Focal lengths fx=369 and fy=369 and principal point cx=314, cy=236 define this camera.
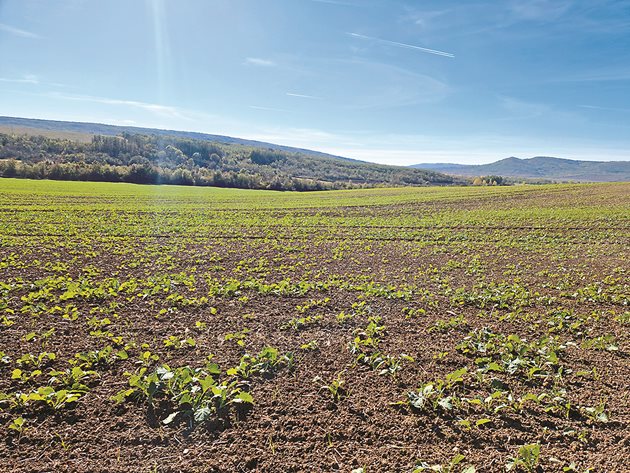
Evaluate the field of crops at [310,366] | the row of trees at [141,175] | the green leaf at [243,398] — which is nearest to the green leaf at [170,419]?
the field of crops at [310,366]

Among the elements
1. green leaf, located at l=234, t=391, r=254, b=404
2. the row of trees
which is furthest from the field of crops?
the row of trees

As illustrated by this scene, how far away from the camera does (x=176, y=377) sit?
21.3ft

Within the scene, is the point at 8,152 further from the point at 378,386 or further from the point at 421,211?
the point at 378,386

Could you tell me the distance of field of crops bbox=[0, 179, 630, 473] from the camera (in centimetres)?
510

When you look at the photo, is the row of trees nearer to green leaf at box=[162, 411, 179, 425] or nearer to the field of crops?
the field of crops

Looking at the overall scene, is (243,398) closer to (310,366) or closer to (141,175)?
(310,366)

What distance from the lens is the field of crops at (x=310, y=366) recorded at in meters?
5.10

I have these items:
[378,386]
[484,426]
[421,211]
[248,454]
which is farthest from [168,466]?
[421,211]

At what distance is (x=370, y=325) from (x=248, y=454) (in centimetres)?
482

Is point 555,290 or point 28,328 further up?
point 555,290

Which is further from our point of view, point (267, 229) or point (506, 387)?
point (267, 229)

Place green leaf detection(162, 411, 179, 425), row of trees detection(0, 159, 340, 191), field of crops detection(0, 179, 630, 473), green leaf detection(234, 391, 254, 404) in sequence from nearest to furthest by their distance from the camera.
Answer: field of crops detection(0, 179, 630, 473)
green leaf detection(162, 411, 179, 425)
green leaf detection(234, 391, 254, 404)
row of trees detection(0, 159, 340, 191)

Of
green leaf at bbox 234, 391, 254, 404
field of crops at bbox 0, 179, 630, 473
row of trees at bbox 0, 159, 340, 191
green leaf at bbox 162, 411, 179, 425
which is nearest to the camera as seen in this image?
field of crops at bbox 0, 179, 630, 473

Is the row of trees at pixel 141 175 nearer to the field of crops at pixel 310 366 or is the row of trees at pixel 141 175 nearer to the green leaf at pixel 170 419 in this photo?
the field of crops at pixel 310 366
